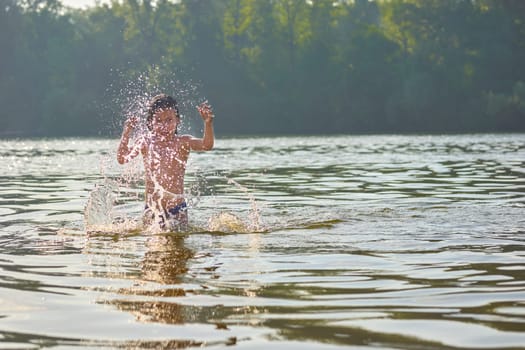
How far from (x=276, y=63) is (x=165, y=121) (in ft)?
230

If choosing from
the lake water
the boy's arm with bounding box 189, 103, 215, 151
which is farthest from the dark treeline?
the boy's arm with bounding box 189, 103, 215, 151

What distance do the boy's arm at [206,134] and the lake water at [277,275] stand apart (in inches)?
34.4

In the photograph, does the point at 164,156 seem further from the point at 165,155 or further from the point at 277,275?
the point at 277,275

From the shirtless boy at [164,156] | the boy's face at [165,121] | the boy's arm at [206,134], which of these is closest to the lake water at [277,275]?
the shirtless boy at [164,156]

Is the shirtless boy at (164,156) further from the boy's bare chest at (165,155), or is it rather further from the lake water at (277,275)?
the lake water at (277,275)

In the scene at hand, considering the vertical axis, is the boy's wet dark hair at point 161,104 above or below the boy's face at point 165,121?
above

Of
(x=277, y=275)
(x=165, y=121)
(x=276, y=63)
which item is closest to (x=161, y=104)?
(x=165, y=121)

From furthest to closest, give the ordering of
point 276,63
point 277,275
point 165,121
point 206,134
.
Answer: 1. point 276,63
2. point 165,121
3. point 206,134
4. point 277,275

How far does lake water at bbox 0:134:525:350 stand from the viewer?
486cm

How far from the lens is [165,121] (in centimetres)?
997

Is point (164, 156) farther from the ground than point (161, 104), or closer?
closer

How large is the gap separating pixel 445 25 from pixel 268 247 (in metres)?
69.0

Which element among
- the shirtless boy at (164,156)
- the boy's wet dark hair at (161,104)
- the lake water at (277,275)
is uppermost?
the boy's wet dark hair at (161,104)

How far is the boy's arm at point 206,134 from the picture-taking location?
9422 millimetres
